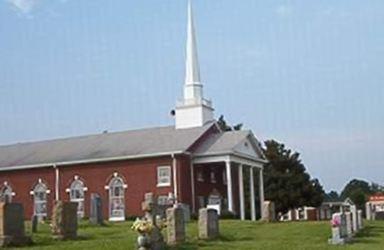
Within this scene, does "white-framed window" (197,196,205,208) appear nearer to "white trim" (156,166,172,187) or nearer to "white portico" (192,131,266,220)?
"white portico" (192,131,266,220)

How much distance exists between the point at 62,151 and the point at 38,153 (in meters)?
2.36

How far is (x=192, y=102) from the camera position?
58.7 meters

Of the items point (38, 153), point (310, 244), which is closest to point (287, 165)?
point (38, 153)

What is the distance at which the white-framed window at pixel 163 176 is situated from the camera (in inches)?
2099

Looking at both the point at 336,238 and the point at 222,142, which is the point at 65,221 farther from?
the point at 222,142

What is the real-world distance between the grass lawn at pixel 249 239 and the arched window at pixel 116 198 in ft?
62.3

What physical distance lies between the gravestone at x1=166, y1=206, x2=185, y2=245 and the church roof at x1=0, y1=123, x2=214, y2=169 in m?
27.6

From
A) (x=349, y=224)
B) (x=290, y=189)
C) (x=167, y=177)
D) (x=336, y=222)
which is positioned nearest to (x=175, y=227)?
(x=336, y=222)

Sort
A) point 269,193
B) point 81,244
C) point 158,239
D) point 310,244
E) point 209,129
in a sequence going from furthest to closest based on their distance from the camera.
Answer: point 269,193, point 209,129, point 310,244, point 81,244, point 158,239

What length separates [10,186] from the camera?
59.1 m

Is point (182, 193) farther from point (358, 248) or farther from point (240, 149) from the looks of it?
point (358, 248)

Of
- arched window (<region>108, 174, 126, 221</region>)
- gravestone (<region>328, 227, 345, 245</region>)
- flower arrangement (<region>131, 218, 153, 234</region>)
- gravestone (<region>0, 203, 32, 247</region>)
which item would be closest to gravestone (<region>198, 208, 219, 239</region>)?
gravestone (<region>328, 227, 345, 245</region>)

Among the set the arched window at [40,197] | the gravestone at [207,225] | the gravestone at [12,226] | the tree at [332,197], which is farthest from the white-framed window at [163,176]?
the tree at [332,197]

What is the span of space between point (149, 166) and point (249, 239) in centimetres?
2612
